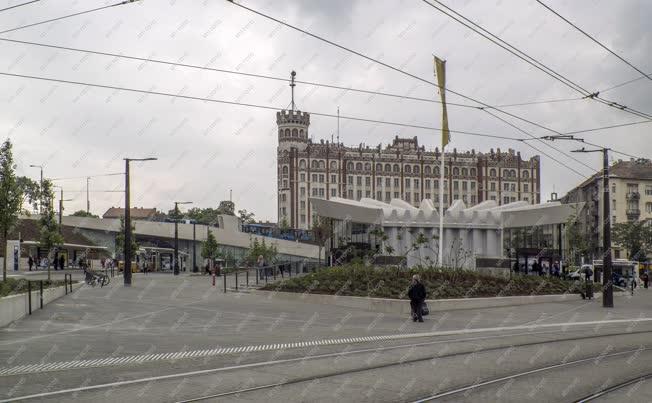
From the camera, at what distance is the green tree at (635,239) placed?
307 ft

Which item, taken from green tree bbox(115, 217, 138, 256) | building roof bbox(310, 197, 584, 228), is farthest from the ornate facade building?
building roof bbox(310, 197, 584, 228)

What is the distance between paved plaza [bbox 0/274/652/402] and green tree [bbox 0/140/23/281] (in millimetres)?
3337

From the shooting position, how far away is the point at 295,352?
15.7 m

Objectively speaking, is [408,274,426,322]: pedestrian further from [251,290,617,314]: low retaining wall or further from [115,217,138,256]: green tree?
[115,217,138,256]: green tree

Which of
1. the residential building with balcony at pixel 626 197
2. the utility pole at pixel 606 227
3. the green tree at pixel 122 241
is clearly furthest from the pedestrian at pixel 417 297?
the residential building with balcony at pixel 626 197

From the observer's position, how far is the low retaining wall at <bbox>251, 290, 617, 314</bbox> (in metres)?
27.8

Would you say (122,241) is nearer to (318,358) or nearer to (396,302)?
(396,302)

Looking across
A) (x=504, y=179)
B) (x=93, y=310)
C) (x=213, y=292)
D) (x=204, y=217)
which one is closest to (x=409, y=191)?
(x=504, y=179)

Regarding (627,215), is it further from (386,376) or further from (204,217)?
(386,376)

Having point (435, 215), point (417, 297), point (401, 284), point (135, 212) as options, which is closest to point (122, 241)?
point (435, 215)

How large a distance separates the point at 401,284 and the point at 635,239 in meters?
71.9

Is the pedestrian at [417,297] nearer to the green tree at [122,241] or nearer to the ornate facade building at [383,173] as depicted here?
the green tree at [122,241]

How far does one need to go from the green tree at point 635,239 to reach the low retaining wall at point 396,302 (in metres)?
64.9

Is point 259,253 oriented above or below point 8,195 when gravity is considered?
below
